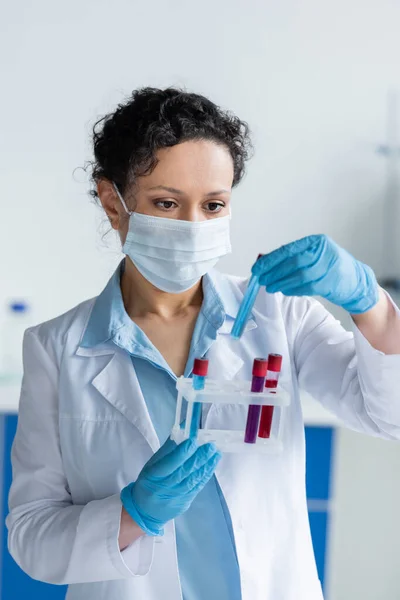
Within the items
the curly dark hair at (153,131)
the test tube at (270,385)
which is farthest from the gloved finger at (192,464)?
the curly dark hair at (153,131)

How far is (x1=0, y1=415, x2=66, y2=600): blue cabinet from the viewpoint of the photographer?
6.82 feet

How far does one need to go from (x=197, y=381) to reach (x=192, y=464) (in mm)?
122

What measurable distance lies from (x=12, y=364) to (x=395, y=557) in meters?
1.48

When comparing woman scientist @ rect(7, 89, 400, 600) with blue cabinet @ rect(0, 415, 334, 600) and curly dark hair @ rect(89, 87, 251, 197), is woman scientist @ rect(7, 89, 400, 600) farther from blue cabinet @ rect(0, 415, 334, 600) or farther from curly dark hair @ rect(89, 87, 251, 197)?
blue cabinet @ rect(0, 415, 334, 600)

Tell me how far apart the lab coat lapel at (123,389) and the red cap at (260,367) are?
22 cm

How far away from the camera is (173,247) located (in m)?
1.29

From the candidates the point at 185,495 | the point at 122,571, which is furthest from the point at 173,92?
the point at 122,571

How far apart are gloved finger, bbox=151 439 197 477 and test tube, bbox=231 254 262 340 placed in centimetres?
24

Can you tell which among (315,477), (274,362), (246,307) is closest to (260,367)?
(274,362)

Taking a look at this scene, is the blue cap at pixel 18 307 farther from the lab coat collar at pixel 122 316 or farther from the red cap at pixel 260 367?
the red cap at pixel 260 367

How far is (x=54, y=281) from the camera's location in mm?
2545

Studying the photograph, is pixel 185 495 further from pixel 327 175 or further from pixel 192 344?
pixel 327 175

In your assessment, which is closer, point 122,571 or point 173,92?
point 122,571

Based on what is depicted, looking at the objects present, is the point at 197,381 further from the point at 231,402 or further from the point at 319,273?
the point at 319,273
